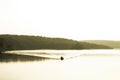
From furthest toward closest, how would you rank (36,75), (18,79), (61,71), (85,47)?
1. (85,47)
2. (61,71)
3. (36,75)
4. (18,79)

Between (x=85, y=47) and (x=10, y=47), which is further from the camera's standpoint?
(x=10, y=47)

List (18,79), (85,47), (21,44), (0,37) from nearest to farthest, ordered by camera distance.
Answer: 1. (18,79)
2. (85,47)
3. (21,44)
4. (0,37)

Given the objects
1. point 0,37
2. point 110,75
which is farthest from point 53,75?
point 0,37

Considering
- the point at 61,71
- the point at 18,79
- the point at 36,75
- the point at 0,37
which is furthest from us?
the point at 0,37

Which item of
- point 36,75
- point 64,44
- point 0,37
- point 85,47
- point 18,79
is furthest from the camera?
point 0,37

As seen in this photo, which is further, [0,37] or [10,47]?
[0,37]

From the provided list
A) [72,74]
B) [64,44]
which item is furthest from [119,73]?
[64,44]

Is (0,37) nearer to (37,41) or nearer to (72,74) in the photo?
(37,41)

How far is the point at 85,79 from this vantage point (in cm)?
765

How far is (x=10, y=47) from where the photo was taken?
96.7ft

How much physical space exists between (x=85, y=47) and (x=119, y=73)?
688 inches

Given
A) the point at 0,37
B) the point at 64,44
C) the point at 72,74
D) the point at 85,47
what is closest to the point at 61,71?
the point at 72,74

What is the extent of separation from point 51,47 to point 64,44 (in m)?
1.38

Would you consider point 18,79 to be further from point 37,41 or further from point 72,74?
point 37,41
